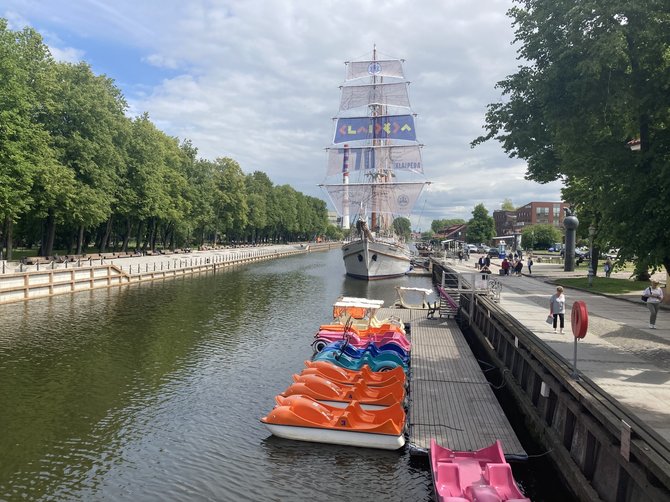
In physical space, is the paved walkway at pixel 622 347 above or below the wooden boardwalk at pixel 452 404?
above

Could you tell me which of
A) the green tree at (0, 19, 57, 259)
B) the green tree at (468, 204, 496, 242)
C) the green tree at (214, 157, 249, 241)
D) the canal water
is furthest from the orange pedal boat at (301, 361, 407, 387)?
the green tree at (468, 204, 496, 242)

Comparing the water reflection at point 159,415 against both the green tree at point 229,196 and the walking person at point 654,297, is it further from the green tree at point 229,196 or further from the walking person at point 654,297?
the green tree at point 229,196

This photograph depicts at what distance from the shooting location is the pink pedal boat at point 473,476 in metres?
10.6

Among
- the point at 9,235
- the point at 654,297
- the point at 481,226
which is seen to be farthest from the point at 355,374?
the point at 481,226

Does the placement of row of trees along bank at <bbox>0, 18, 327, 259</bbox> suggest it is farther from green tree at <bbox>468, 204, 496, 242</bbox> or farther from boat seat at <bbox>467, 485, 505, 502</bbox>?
green tree at <bbox>468, 204, 496, 242</bbox>

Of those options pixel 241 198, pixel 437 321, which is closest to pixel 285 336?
pixel 437 321

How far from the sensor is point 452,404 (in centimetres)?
1592

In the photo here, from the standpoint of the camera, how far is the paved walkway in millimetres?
11953

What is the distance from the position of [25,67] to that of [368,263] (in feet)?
142

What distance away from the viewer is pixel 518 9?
2091 centimetres

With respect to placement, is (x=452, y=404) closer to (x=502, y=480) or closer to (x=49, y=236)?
(x=502, y=480)

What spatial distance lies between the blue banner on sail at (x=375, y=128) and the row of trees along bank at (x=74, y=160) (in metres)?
31.0

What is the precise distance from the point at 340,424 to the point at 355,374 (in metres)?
4.28

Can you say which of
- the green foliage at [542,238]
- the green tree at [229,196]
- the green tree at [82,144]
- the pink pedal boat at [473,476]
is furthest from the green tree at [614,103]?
the green foliage at [542,238]
